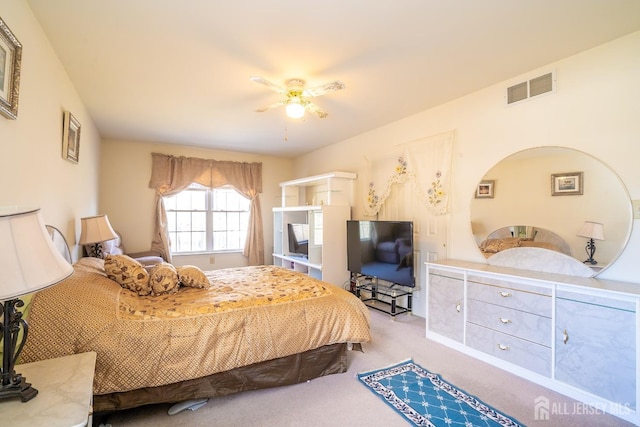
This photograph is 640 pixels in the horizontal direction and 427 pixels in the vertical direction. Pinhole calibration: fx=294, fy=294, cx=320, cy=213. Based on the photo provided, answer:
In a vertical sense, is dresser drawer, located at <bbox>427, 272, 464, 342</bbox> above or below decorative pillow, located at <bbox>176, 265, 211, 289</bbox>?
below

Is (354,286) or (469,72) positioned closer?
(469,72)

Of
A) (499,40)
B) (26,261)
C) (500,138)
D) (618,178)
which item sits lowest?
(26,261)

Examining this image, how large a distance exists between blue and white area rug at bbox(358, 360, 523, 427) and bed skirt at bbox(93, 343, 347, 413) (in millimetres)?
309

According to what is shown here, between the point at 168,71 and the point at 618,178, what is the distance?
3.74 meters

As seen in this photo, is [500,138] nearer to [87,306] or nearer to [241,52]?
[241,52]

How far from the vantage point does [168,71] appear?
2.61 meters

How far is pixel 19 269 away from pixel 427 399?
2.36 m

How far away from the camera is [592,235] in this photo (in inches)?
91.1

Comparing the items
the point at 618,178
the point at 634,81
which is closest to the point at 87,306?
the point at 618,178

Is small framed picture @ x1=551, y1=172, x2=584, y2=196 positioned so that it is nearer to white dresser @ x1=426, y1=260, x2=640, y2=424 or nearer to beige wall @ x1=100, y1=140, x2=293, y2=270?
white dresser @ x1=426, y1=260, x2=640, y2=424

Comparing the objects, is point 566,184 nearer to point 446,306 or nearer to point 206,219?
point 446,306

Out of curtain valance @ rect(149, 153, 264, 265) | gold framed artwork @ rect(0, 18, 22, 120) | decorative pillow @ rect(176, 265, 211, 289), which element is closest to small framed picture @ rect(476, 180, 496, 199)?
decorative pillow @ rect(176, 265, 211, 289)

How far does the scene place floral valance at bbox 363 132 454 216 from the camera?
11.1 feet

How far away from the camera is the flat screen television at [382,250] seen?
139 inches
